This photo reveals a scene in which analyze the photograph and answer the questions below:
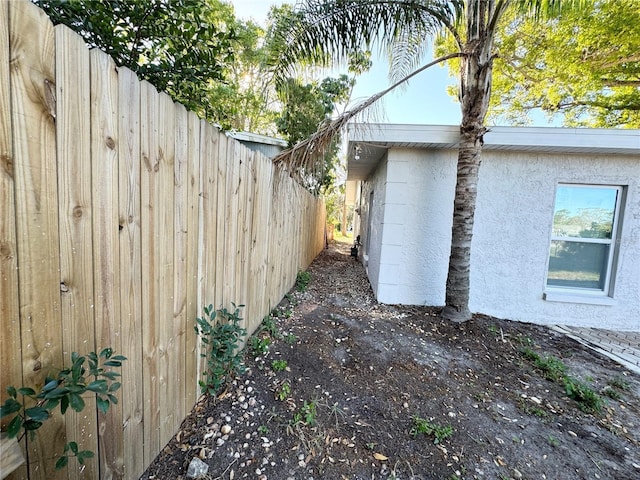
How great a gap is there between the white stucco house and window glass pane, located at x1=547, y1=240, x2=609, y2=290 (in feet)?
0.04

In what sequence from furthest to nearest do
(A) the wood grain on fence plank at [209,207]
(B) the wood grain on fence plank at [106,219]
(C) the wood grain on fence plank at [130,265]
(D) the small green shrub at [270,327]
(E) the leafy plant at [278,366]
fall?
1. (D) the small green shrub at [270,327]
2. (E) the leafy plant at [278,366]
3. (A) the wood grain on fence plank at [209,207]
4. (C) the wood grain on fence plank at [130,265]
5. (B) the wood grain on fence plank at [106,219]

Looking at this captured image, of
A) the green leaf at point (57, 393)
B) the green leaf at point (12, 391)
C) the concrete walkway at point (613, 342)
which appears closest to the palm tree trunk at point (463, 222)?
the concrete walkway at point (613, 342)

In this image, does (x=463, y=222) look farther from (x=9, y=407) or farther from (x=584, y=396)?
Result: (x=9, y=407)

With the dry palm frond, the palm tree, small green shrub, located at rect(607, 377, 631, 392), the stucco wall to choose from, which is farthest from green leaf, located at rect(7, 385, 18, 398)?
the stucco wall

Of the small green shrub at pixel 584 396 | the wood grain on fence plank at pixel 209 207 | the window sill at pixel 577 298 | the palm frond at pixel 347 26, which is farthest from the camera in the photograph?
the window sill at pixel 577 298

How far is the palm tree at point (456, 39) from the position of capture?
345 cm

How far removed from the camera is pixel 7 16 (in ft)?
2.50

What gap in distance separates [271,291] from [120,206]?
256 centimetres

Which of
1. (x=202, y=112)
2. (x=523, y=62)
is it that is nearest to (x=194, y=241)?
(x=202, y=112)

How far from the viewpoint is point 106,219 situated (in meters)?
1.13

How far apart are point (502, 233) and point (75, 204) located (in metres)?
4.95

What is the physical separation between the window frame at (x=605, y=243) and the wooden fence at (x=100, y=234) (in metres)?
4.91

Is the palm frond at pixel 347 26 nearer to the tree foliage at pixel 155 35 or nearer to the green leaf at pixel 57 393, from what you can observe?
the tree foliage at pixel 155 35

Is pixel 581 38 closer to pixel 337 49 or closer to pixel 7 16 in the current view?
pixel 337 49
